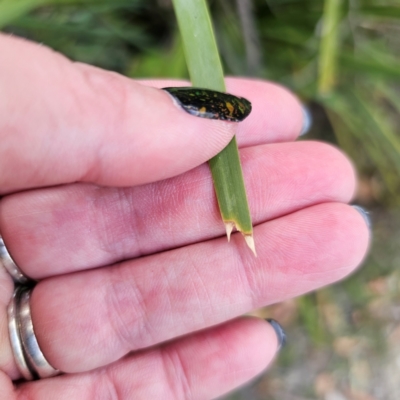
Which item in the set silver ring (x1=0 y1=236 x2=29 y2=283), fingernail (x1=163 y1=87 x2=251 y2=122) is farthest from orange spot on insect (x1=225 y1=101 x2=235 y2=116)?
silver ring (x1=0 y1=236 x2=29 y2=283)

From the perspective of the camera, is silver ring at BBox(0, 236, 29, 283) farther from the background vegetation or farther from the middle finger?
the background vegetation

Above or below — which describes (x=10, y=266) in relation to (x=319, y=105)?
above

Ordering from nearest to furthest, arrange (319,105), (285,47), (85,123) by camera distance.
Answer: (85,123), (285,47), (319,105)

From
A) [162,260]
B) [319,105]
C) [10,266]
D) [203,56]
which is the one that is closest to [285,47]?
[319,105]

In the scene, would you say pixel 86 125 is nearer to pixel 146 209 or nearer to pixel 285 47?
pixel 146 209

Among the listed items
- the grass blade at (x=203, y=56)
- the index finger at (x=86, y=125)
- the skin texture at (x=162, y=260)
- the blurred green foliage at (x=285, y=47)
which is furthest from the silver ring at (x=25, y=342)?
the blurred green foliage at (x=285, y=47)
